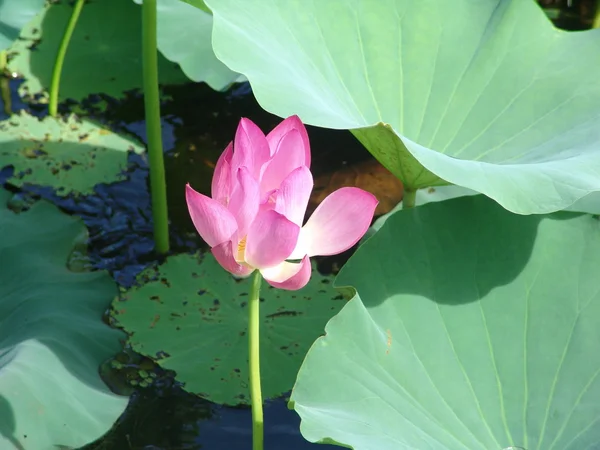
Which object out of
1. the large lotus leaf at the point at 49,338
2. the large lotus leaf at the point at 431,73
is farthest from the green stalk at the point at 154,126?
the large lotus leaf at the point at 431,73

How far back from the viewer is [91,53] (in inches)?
107

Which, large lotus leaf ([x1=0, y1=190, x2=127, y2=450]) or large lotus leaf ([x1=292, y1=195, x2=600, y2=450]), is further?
large lotus leaf ([x1=0, y1=190, x2=127, y2=450])

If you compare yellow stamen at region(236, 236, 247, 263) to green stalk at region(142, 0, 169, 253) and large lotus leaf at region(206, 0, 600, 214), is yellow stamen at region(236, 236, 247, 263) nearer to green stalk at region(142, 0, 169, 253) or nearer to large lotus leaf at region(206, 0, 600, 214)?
large lotus leaf at region(206, 0, 600, 214)

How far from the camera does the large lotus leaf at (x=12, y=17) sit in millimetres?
1945

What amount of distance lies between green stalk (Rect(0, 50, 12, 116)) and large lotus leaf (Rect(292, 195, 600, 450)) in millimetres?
1569

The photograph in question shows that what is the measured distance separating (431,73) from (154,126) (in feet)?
2.27

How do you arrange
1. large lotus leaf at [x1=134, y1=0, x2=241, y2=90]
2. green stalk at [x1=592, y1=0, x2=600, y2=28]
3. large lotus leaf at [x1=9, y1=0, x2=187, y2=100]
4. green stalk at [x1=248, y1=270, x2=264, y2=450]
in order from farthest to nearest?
green stalk at [x1=592, y1=0, x2=600, y2=28]
large lotus leaf at [x1=9, y1=0, x2=187, y2=100]
large lotus leaf at [x1=134, y1=0, x2=241, y2=90]
green stalk at [x1=248, y1=270, x2=264, y2=450]

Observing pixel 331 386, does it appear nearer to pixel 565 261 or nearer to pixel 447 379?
pixel 447 379

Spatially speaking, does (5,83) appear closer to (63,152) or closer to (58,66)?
(58,66)

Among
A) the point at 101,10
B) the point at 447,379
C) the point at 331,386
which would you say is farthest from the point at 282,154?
the point at 101,10

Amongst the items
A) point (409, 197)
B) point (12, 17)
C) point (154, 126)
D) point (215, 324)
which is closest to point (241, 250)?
point (409, 197)

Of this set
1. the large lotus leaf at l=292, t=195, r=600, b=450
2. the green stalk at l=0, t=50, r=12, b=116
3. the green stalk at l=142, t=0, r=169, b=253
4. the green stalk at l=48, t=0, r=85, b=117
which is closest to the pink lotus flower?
the large lotus leaf at l=292, t=195, r=600, b=450

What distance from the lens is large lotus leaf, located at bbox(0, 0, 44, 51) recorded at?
76.6 inches

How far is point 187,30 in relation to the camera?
89.0 inches
